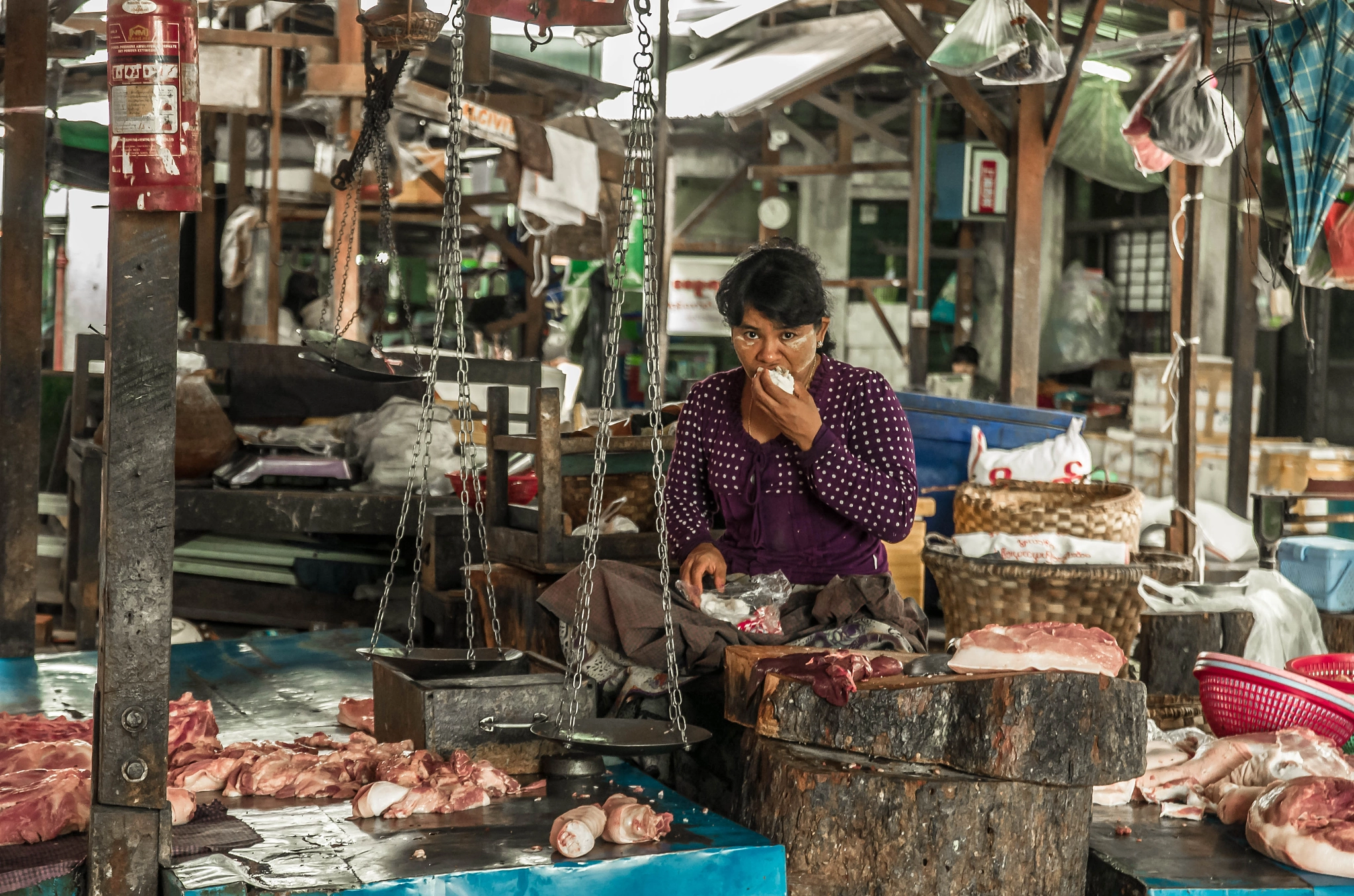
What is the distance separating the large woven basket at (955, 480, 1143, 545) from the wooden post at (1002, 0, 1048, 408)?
1.28m

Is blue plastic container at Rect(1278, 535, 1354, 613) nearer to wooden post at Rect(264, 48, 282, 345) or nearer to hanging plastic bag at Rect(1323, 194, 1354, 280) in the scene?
hanging plastic bag at Rect(1323, 194, 1354, 280)

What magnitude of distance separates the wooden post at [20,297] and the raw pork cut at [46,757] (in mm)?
2532

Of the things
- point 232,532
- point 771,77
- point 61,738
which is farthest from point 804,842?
point 771,77

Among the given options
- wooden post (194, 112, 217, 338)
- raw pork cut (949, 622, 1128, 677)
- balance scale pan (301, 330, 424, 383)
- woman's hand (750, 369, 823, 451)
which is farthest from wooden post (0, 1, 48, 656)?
wooden post (194, 112, 217, 338)

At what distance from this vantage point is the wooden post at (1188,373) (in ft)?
21.4

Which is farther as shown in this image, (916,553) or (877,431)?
(916,553)

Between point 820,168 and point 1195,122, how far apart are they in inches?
251

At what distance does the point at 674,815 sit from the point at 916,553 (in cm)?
384

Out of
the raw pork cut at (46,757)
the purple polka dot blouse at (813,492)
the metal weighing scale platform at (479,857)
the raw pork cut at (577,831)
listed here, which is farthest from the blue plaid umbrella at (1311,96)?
the raw pork cut at (46,757)

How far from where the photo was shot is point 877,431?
3.96m

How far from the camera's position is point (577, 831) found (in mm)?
2734

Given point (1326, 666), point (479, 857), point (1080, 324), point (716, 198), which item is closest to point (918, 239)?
point (716, 198)

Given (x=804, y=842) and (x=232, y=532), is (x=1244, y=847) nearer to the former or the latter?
(x=804, y=842)

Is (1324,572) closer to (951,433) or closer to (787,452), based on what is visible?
(951,433)
